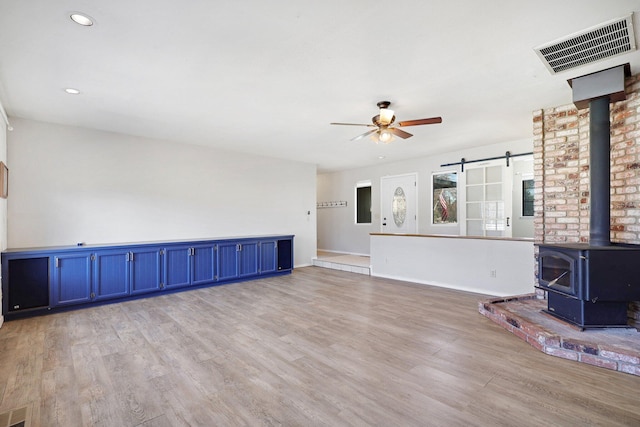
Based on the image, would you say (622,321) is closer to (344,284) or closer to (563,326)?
Result: (563,326)

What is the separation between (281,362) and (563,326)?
110 inches

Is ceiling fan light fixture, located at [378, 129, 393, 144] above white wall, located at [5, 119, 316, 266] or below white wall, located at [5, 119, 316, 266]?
above

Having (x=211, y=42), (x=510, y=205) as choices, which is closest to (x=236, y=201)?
(x=211, y=42)

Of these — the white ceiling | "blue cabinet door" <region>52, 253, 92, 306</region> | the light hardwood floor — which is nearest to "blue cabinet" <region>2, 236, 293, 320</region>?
"blue cabinet door" <region>52, 253, 92, 306</region>

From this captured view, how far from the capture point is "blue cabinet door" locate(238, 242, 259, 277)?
5.81 metres

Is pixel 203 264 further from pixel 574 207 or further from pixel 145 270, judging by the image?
pixel 574 207

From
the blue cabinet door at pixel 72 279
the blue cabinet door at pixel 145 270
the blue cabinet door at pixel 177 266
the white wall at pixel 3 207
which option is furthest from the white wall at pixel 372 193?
the white wall at pixel 3 207

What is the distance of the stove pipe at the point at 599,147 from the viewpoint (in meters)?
2.97

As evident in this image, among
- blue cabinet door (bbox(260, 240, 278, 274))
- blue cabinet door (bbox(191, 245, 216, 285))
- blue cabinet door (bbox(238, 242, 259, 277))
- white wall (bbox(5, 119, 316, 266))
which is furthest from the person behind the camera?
blue cabinet door (bbox(260, 240, 278, 274))

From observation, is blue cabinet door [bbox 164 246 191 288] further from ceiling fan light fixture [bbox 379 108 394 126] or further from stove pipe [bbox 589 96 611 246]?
stove pipe [bbox 589 96 611 246]

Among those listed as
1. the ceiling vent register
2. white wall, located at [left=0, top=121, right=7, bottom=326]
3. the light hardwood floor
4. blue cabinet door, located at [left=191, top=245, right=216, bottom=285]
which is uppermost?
the ceiling vent register

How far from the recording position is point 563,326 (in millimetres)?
2914

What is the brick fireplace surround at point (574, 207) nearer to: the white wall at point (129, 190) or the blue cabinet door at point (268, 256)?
the blue cabinet door at point (268, 256)

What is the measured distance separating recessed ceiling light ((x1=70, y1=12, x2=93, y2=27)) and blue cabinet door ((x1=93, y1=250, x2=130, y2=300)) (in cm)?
323
